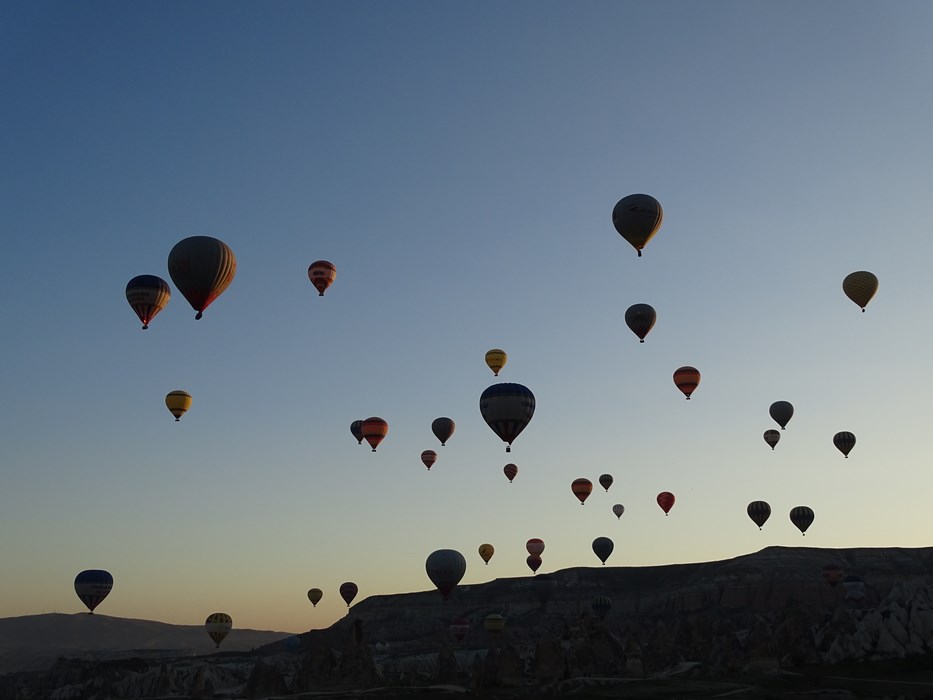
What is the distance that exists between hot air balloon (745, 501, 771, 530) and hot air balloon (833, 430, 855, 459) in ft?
49.9

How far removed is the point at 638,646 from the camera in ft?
332

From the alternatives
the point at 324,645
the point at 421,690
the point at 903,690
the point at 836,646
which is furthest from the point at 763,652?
the point at 324,645

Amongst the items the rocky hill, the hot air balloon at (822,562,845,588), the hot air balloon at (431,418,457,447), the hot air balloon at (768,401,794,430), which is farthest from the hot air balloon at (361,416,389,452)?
the hot air balloon at (822,562,845,588)

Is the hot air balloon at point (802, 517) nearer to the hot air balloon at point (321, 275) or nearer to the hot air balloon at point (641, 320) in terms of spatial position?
the hot air balloon at point (641, 320)

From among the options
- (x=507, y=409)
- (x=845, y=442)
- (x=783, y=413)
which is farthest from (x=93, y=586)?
(x=845, y=442)

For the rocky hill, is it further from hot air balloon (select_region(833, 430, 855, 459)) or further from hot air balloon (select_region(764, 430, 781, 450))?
hot air balloon (select_region(764, 430, 781, 450))

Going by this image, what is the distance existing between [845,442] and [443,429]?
47411mm

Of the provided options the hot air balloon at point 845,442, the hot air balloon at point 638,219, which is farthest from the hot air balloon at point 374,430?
the hot air balloon at point 845,442

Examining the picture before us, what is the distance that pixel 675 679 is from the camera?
85.0 m

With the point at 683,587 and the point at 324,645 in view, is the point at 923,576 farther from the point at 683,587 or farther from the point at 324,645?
the point at 324,645

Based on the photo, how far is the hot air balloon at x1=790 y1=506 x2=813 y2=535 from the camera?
12281cm

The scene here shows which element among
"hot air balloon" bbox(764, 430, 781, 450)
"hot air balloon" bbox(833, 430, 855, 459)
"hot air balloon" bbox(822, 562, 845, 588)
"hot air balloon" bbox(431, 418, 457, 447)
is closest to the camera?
"hot air balloon" bbox(431, 418, 457, 447)

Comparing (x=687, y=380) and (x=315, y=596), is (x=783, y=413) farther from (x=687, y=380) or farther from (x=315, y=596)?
(x=315, y=596)

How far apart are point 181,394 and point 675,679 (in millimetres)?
50543
